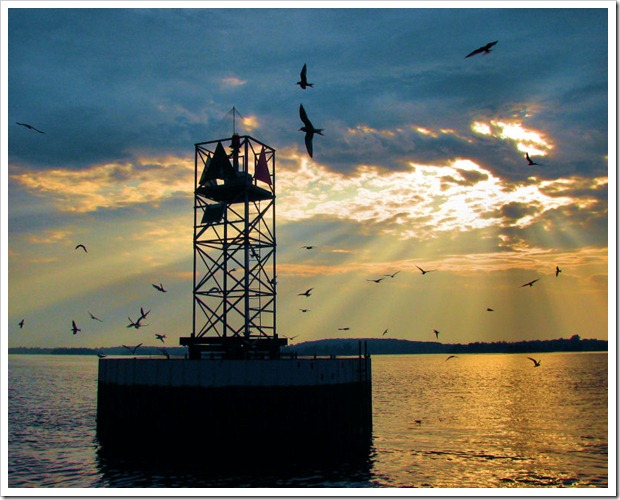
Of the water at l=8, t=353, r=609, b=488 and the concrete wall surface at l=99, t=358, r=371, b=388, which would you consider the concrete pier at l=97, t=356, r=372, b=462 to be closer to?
the concrete wall surface at l=99, t=358, r=371, b=388

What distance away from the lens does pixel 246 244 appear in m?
43.6

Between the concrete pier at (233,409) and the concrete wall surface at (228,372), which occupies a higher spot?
the concrete wall surface at (228,372)

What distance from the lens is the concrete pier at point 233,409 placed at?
34500mm

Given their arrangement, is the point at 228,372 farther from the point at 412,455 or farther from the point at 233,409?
the point at 412,455

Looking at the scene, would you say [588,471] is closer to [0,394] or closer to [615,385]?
[615,385]

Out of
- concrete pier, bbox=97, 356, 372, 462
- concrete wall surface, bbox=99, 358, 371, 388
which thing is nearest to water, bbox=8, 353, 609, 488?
concrete pier, bbox=97, 356, 372, 462

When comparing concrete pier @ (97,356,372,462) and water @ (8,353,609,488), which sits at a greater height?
concrete pier @ (97,356,372,462)

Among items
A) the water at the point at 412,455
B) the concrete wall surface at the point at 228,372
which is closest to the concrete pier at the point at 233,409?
the concrete wall surface at the point at 228,372

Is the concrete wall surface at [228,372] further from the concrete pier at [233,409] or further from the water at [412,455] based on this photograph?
the water at [412,455]

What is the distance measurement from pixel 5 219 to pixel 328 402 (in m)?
22.0

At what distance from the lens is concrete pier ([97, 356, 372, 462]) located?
34500mm

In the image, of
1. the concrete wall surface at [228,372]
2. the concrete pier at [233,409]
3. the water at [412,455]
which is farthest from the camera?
the concrete wall surface at [228,372]

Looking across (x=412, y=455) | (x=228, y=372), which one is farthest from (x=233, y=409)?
(x=412, y=455)

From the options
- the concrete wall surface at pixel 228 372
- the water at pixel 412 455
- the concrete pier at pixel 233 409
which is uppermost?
the concrete wall surface at pixel 228 372
